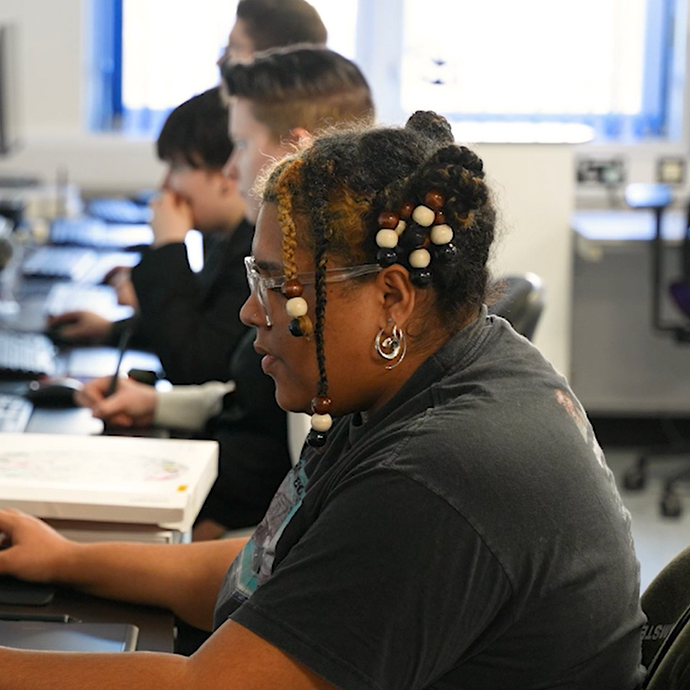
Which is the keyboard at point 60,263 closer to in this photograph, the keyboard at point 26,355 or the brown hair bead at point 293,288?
the keyboard at point 26,355

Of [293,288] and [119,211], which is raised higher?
[293,288]

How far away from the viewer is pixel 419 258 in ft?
3.01

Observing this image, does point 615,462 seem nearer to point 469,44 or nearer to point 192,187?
point 469,44

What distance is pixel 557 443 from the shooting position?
91cm

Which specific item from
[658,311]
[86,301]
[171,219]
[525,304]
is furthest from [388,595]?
[658,311]

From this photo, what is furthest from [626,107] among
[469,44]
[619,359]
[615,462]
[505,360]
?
[505,360]

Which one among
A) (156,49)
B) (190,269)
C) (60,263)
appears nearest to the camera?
(190,269)

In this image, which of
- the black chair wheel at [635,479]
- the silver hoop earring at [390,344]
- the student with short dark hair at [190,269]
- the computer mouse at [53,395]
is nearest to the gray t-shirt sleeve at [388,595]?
the silver hoop earring at [390,344]

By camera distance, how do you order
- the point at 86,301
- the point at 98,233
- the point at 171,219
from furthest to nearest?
the point at 98,233
the point at 86,301
the point at 171,219

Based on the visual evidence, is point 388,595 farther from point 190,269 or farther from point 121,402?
point 190,269

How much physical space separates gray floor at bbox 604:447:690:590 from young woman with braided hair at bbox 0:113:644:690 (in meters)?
2.03

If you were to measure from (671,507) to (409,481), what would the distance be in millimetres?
2854

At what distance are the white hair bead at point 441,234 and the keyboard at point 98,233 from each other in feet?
8.32

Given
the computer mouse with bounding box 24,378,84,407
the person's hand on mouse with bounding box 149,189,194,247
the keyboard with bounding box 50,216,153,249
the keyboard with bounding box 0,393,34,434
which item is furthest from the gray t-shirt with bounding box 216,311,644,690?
the keyboard with bounding box 50,216,153,249
